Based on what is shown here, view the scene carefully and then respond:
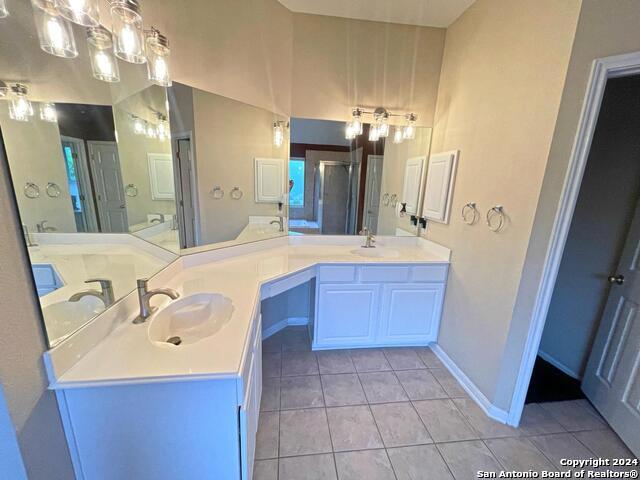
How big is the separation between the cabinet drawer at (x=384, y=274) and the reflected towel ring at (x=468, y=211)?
0.59 m

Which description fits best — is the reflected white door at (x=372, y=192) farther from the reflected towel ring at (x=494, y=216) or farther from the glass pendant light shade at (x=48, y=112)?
the glass pendant light shade at (x=48, y=112)

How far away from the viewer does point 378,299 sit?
7.32 ft

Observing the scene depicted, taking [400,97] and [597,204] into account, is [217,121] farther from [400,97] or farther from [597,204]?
[597,204]

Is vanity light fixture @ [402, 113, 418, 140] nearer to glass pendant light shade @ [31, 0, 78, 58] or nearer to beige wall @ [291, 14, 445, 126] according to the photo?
beige wall @ [291, 14, 445, 126]

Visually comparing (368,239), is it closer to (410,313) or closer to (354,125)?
(410,313)

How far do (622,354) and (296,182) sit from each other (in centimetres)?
258

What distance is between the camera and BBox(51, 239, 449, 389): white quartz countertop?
0.85m

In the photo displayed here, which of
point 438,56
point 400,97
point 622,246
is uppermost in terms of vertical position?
point 438,56

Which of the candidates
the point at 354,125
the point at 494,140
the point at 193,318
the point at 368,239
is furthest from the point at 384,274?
the point at 193,318

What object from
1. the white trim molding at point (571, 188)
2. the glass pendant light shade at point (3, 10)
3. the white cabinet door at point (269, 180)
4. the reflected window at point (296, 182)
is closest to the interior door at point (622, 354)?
the white trim molding at point (571, 188)

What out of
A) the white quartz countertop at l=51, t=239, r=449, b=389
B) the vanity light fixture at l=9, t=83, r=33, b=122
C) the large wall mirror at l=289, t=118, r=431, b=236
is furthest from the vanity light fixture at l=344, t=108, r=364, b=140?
the vanity light fixture at l=9, t=83, r=33, b=122

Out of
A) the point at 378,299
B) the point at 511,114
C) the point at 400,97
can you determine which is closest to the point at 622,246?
the point at 511,114

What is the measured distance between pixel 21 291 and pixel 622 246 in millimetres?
3024

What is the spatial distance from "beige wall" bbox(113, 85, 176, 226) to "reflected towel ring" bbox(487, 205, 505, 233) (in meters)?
2.04
